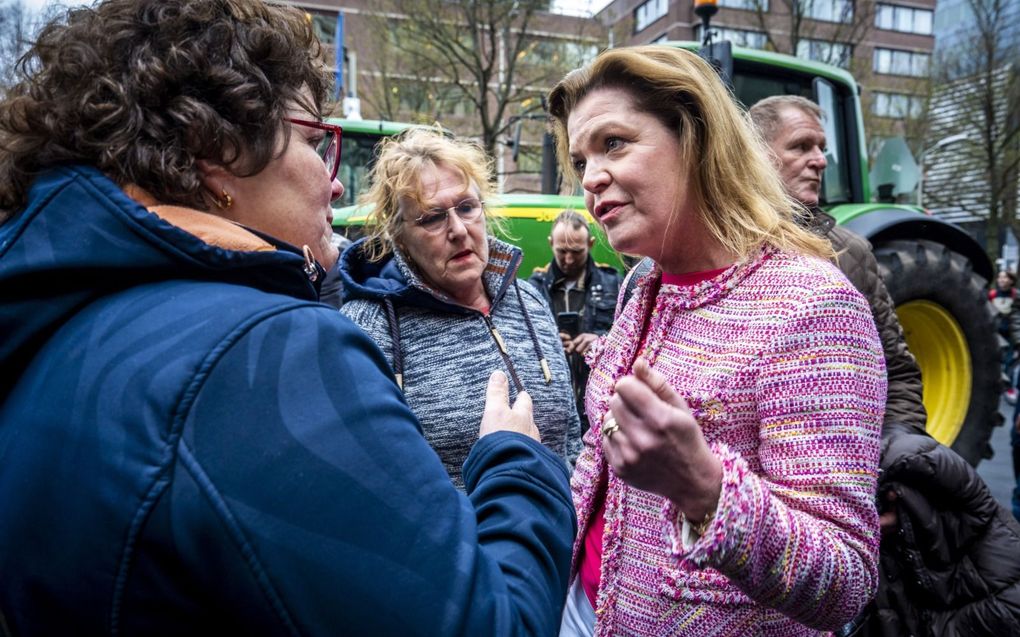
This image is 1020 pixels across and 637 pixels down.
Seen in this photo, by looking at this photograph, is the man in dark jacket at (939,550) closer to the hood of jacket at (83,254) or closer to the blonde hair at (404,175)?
the blonde hair at (404,175)

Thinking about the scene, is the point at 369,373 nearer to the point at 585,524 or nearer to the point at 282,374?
the point at 282,374

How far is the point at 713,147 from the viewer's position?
1.49 m

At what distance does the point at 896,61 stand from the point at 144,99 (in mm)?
46678

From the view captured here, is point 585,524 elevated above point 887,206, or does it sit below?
below

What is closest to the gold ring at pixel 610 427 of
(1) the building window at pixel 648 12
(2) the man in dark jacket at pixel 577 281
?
(2) the man in dark jacket at pixel 577 281

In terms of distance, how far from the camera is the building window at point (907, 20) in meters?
38.9

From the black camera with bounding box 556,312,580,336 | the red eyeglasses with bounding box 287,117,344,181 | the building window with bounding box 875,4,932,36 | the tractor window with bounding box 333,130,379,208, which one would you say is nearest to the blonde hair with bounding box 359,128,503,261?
the red eyeglasses with bounding box 287,117,344,181

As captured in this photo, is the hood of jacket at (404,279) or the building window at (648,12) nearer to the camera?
the hood of jacket at (404,279)

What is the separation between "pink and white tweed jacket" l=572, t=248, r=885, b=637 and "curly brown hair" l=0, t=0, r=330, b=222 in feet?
2.92

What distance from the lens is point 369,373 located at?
852 mm

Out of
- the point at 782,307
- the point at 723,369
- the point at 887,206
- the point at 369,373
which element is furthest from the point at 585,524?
the point at 887,206

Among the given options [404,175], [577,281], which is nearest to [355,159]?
[577,281]

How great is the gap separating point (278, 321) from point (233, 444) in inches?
5.9

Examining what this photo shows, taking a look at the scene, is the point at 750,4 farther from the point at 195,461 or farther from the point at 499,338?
the point at 195,461
